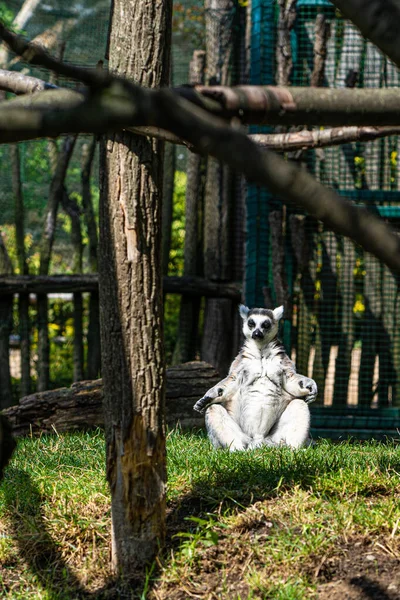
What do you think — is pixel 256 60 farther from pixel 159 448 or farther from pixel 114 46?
pixel 159 448

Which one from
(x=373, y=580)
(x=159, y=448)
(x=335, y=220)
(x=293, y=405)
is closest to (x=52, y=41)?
(x=293, y=405)

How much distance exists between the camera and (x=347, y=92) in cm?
165

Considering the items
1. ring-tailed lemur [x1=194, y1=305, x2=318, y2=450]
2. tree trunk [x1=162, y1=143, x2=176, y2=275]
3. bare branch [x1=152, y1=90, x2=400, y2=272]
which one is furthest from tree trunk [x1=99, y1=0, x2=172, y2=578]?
tree trunk [x1=162, y1=143, x2=176, y2=275]

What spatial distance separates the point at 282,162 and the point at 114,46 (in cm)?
198

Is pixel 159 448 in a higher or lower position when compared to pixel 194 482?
higher

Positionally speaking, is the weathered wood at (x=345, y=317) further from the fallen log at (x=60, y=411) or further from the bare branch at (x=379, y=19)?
the bare branch at (x=379, y=19)

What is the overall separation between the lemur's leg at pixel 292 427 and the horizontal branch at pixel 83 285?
2.52m

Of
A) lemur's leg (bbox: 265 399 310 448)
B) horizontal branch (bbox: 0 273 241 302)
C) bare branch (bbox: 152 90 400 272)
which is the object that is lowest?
lemur's leg (bbox: 265 399 310 448)

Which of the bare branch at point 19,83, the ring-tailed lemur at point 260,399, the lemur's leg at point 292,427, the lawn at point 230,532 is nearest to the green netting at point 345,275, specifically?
the ring-tailed lemur at point 260,399

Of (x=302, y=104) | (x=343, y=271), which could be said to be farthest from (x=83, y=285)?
(x=302, y=104)

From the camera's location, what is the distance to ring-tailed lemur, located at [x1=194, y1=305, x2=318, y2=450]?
5.53 meters

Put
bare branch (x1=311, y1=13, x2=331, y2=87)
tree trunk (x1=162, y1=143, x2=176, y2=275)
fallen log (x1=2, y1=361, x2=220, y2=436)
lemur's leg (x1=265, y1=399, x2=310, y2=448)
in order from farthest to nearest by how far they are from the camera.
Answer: tree trunk (x1=162, y1=143, x2=176, y2=275) → bare branch (x1=311, y1=13, x2=331, y2=87) → fallen log (x1=2, y1=361, x2=220, y2=436) → lemur's leg (x1=265, y1=399, x2=310, y2=448)

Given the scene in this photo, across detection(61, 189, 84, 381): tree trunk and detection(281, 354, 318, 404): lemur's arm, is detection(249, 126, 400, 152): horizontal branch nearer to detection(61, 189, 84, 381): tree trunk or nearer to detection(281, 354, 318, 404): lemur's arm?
detection(281, 354, 318, 404): lemur's arm

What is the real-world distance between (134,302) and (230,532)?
127 cm
